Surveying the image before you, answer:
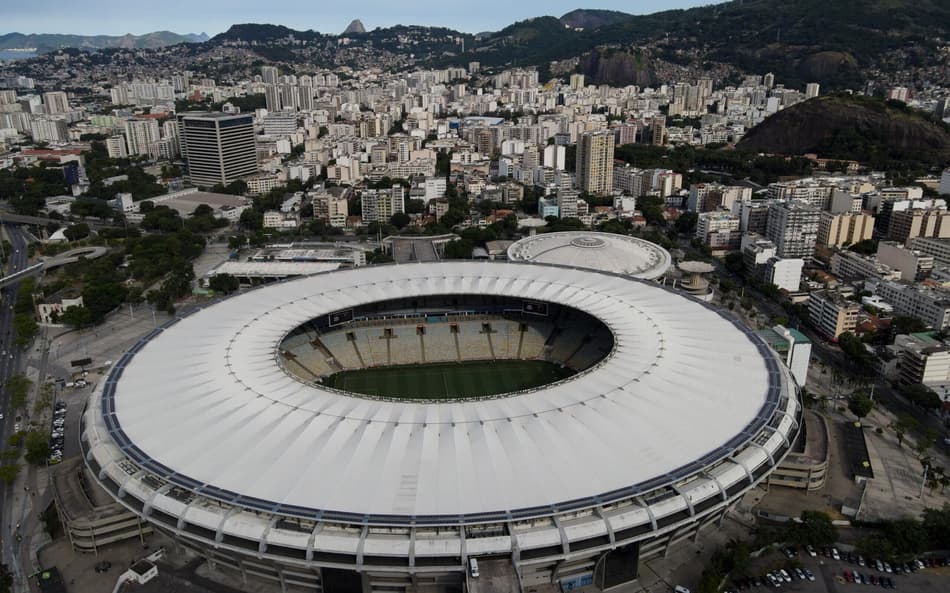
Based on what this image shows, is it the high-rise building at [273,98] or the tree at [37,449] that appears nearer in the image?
the tree at [37,449]

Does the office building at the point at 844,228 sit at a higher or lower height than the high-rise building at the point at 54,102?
lower

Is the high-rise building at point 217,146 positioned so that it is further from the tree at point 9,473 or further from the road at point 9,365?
the tree at point 9,473

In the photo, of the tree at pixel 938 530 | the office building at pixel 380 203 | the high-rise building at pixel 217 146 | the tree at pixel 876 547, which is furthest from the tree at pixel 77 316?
the high-rise building at pixel 217 146

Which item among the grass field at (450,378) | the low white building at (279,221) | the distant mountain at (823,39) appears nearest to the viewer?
the grass field at (450,378)

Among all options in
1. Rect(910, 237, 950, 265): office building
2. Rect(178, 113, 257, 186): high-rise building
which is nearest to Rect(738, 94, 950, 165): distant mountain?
Rect(910, 237, 950, 265): office building

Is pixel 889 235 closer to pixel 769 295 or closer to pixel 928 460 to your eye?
pixel 769 295

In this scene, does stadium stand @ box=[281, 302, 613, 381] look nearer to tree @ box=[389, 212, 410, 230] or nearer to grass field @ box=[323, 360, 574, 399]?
grass field @ box=[323, 360, 574, 399]

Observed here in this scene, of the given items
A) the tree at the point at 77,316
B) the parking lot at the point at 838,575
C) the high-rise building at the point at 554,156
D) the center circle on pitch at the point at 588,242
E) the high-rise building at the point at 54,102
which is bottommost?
the parking lot at the point at 838,575
